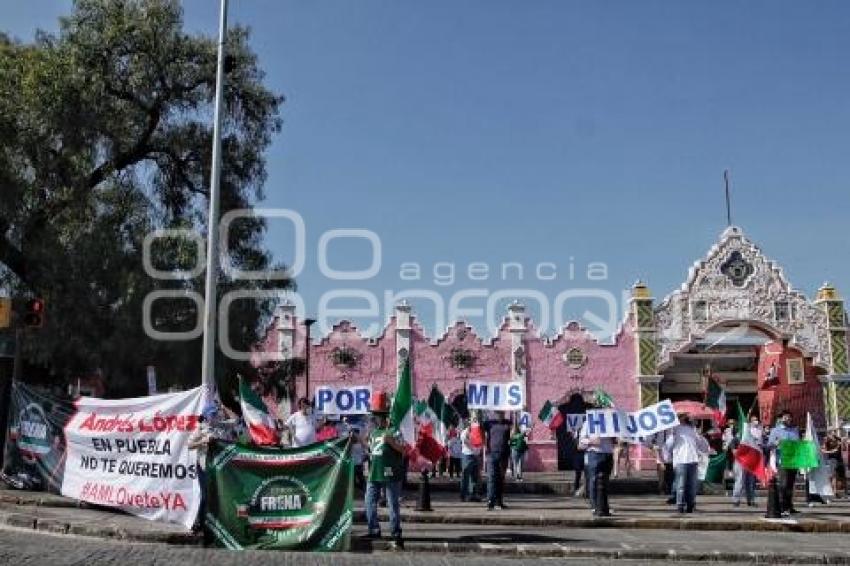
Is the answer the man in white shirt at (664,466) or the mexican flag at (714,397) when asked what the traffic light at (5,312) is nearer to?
the man in white shirt at (664,466)

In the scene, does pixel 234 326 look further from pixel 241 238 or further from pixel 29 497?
pixel 29 497

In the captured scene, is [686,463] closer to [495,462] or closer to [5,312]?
[495,462]

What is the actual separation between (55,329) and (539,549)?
12378 mm

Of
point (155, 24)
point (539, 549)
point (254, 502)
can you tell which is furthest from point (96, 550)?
point (155, 24)

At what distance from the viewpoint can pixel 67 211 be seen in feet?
66.6

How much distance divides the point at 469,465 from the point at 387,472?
764cm

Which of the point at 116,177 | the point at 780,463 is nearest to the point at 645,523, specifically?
the point at 780,463

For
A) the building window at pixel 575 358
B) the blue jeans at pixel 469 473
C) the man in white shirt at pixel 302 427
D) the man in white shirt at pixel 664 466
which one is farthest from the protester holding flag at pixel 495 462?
the building window at pixel 575 358

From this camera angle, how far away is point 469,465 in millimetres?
19047

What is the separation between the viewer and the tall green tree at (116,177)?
19.7 m

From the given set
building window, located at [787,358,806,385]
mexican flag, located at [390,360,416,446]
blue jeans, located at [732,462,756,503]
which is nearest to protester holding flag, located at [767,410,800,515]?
blue jeans, located at [732,462,756,503]

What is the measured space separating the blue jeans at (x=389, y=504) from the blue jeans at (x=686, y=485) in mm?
6597

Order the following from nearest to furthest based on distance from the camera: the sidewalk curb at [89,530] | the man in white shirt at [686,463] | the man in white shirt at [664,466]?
1. the sidewalk curb at [89,530]
2. the man in white shirt at [686,463]
3. the man in white shirt at [664,466]

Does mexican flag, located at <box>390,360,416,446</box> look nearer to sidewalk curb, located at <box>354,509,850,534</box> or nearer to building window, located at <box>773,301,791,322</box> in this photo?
sidewalk curb, located at <box>354,509,850,534</box>
